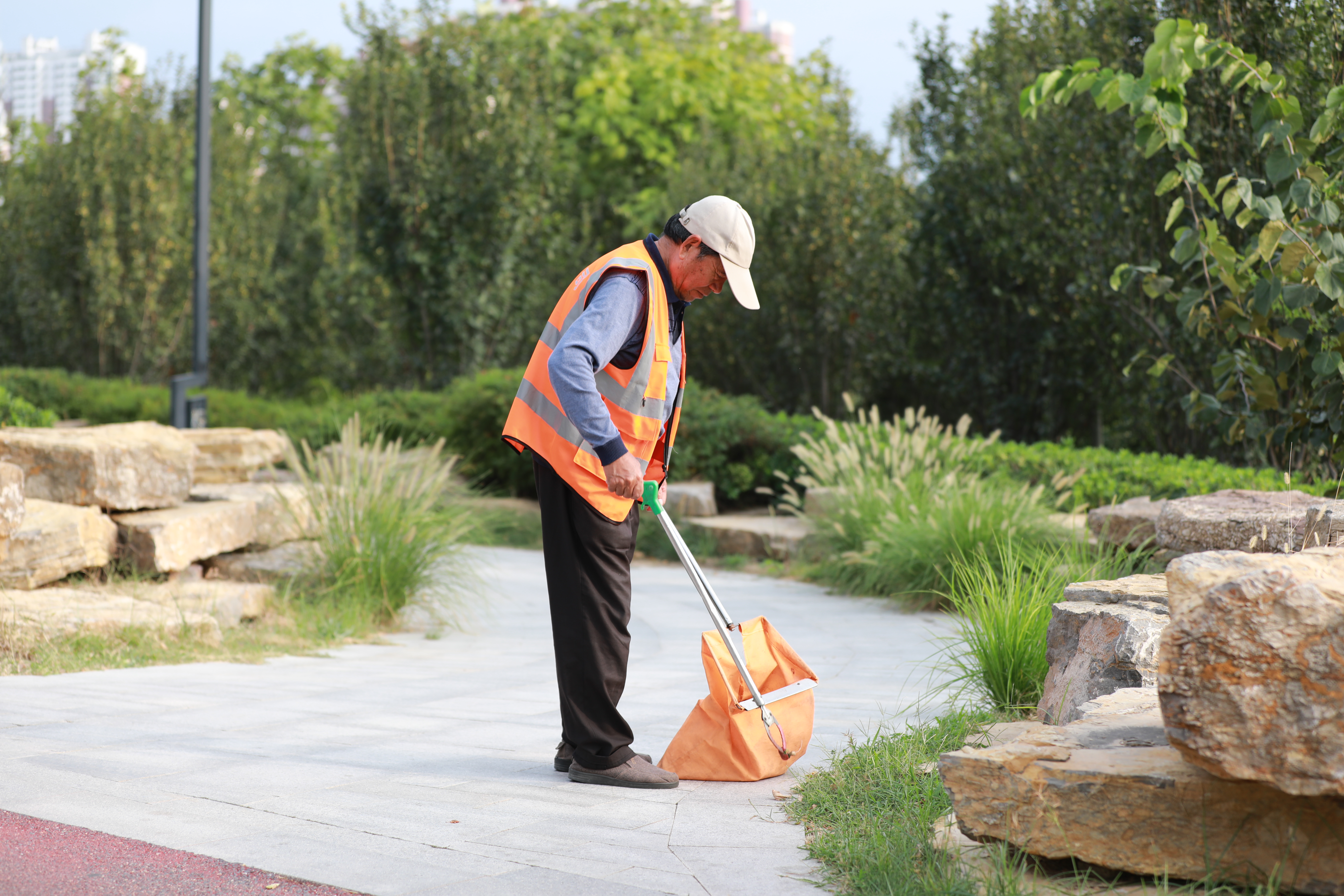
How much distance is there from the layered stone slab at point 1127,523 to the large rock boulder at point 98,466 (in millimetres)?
5653

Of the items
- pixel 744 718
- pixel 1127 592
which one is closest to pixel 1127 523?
pixel 1127 592

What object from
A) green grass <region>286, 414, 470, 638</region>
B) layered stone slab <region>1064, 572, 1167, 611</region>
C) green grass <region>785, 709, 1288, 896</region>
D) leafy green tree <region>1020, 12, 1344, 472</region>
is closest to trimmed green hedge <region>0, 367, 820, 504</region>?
green grass <region>286, 414, 470, 638</region>

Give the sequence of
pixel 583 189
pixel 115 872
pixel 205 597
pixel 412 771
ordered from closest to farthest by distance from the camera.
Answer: pixel 115 872
pixel 412 771
pixel 205 597
pixel 583 189

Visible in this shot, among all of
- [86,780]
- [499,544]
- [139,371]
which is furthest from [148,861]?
[139,371]

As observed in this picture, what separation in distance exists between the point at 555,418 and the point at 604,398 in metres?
0.20

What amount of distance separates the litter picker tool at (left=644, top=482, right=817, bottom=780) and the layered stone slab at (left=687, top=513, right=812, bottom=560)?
212 inches

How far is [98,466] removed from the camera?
6879mm

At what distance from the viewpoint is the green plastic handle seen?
3.71m

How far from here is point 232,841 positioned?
2963 mm

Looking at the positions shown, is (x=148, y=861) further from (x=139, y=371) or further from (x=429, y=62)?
(x=139, y=371)

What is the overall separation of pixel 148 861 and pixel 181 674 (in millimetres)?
2755

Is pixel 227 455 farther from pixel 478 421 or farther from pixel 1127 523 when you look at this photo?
pixel 1127 523

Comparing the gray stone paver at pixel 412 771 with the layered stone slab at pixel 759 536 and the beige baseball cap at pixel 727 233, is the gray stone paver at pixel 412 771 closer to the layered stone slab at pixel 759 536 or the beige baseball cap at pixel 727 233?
the beige baseball cap at pixel 727 233

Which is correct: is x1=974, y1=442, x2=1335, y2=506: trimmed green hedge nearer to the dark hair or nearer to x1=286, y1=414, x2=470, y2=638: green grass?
the dark hair
